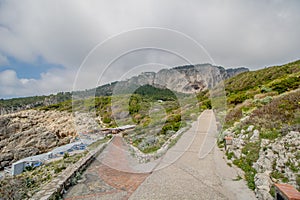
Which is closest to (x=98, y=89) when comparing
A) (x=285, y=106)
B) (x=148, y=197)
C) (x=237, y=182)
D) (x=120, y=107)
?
(x=120, y=107)

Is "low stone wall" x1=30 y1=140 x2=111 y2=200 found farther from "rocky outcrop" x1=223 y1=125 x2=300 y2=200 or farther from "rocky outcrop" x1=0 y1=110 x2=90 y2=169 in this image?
"rocky outcrop" x1=0 y1=110 x2=90 y2=169

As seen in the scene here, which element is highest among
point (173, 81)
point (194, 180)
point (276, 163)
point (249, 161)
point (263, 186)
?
point (173, 81)

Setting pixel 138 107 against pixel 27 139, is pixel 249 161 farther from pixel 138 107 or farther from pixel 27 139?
pixel 27 139

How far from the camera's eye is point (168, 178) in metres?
5.68

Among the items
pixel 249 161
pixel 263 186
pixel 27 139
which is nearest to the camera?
pixel 263 186

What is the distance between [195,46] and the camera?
577 centimetres

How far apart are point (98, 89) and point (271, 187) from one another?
5.67 metres

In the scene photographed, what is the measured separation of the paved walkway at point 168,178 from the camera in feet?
15.4

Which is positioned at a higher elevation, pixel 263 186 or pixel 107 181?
pixel 263 186

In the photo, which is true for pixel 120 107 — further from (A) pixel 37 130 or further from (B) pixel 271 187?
(A) pixel 37 130

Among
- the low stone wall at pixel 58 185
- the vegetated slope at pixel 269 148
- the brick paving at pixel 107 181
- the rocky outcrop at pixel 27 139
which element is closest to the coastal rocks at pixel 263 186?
the vegetated slope at pixel 269 148

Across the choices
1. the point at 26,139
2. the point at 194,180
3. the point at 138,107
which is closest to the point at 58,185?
the point at 194,180

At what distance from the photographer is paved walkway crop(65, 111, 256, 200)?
4707 mm

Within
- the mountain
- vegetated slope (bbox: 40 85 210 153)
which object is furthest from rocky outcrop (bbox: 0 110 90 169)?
the mountain
